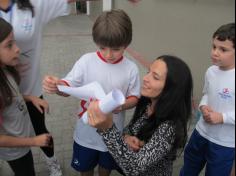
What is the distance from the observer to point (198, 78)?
3.75 meters

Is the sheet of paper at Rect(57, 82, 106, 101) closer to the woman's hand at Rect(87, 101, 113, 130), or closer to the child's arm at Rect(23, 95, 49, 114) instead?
the woman's hand at Rect(87, 101, 113, 130)

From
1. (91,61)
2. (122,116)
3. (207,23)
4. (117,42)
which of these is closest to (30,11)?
(91,61)

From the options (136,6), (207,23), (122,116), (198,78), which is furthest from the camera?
(136,6)

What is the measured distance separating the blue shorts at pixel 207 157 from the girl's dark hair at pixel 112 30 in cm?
88

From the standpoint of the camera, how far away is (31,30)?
6.22 ft

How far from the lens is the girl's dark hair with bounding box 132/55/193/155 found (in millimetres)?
1484

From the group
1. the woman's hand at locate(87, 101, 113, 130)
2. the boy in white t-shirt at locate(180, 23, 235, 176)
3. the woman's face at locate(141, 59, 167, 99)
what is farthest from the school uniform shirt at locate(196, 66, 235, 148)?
the woman's hand at locate(87, 101, 113, 130)

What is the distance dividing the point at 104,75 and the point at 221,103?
0.71 meters

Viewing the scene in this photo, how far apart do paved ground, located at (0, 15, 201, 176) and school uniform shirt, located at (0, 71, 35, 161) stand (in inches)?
36.6

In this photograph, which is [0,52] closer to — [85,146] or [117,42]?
[117,42]

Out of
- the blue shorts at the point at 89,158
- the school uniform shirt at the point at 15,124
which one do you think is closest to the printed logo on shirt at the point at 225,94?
the blue shorts at the point at 89,158

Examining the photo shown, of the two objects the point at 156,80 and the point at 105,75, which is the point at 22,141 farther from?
the point at 156,80

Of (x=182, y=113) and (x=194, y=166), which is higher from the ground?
(x=182, y=113)

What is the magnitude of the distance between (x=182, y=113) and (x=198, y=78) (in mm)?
2309
